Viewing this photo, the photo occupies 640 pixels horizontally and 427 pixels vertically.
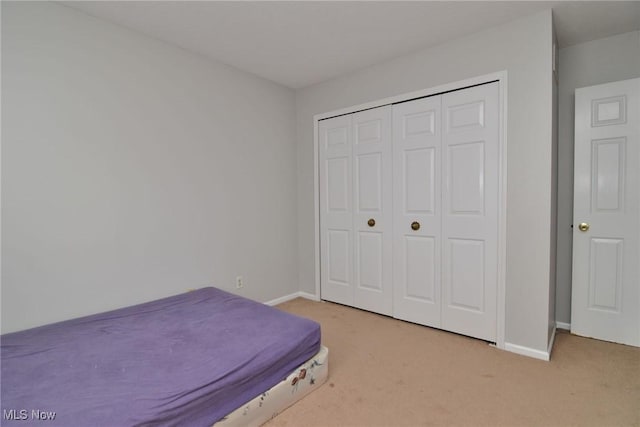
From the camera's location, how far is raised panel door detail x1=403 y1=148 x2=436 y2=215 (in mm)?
2771

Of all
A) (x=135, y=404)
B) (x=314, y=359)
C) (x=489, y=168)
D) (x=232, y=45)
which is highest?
(x=232, y=45)

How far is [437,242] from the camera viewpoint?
2.76 meters

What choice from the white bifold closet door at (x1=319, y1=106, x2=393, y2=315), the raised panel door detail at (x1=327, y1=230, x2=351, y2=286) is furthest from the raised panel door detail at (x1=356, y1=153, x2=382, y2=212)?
the raised panel door detail at (x1=327, y1=230, x2=351, y2=286)

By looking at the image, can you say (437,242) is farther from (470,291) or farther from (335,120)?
(335,120)

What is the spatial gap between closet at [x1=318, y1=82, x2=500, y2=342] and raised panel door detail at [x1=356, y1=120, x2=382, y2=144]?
1 centimetres

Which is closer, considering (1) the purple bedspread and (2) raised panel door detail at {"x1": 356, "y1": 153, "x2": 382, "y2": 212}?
(1) the purple bedspread

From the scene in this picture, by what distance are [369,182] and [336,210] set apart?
53 centimetres

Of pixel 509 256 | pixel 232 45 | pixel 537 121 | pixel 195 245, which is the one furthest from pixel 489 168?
pixel 195 245

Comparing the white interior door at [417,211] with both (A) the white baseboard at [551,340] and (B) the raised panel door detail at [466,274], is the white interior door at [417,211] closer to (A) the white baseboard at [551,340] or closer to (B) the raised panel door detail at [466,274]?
(B) the raised panel door detail at [466,274]

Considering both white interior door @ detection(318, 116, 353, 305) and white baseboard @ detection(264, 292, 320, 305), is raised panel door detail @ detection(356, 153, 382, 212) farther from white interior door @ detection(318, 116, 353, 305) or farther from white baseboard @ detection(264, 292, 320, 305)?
white baseboard @ detection(264, 292, 320, 305)

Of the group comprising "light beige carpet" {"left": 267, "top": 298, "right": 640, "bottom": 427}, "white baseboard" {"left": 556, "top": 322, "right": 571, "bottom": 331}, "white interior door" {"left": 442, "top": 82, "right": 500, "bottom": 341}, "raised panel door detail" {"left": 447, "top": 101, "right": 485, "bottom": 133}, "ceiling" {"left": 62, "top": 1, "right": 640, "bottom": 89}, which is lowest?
"light beige carpet" {"left": 267, "top": 298, "right": 640, "bottom": 427}

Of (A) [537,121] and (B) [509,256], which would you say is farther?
(B) [509,256]

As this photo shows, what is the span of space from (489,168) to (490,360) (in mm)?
1458

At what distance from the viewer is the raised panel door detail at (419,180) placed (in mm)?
2771
